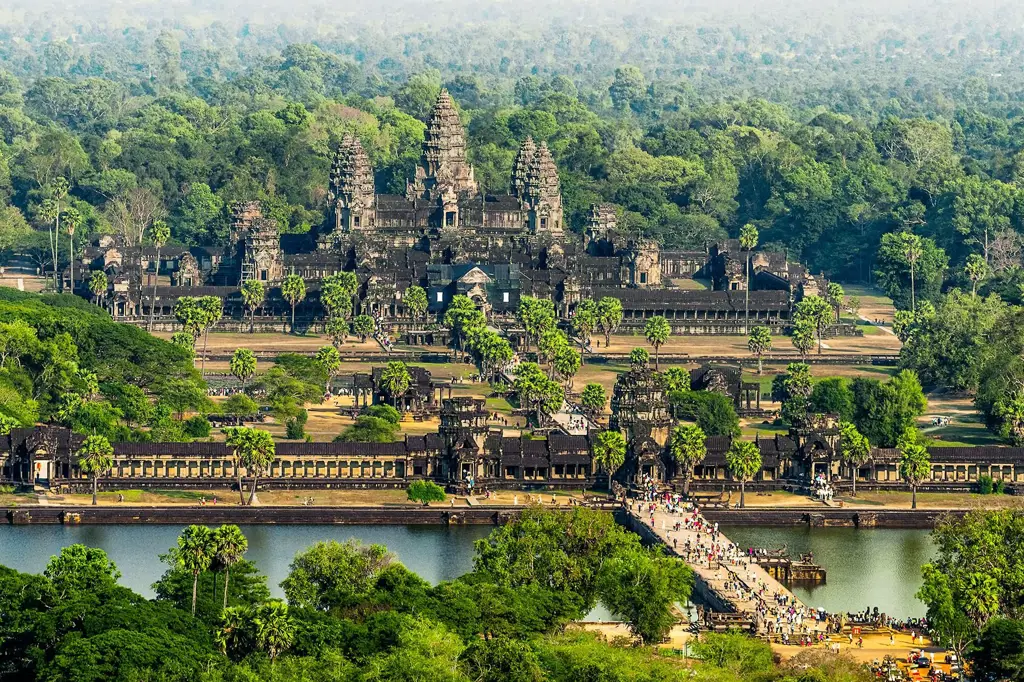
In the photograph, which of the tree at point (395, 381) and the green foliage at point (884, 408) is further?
the tree at point (395, 381)

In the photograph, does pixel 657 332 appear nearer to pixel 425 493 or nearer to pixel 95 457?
pixel 425 493

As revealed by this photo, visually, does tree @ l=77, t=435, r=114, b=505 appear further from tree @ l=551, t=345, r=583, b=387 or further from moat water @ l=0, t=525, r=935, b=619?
tree @ l=551, t=345, r=583, b=387

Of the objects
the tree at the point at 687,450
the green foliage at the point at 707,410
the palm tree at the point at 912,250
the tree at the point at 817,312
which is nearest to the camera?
the tree at the point at 687,450

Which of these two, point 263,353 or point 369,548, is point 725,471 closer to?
point 369,548

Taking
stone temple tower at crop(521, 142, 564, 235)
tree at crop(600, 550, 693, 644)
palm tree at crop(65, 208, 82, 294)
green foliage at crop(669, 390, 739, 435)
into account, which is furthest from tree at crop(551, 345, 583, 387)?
palm tree at crop(65, 208, 82, 294)

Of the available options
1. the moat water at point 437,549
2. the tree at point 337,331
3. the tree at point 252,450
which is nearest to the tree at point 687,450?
the moat water at point 437,549

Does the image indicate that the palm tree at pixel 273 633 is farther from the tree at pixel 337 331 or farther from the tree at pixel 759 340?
the tree at pixel 337 331
